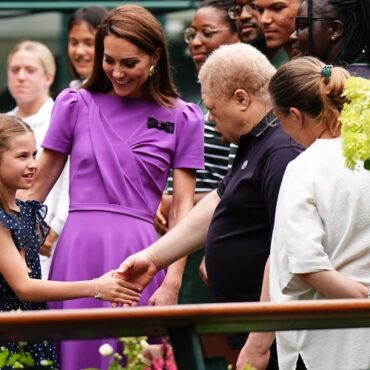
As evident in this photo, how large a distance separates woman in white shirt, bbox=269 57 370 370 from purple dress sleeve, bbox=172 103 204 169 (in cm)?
103

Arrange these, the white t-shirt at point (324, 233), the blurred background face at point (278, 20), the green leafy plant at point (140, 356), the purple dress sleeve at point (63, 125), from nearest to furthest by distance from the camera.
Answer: the green leafy plant at point (140, 356) < the white t-shirt at point (324, 233) < the purple dress sleeve at point (63, 125) < the blurred background face at point (278, 20)

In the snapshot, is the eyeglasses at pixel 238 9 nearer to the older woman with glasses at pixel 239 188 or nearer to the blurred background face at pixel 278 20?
the blurred background face at pixel 278 20

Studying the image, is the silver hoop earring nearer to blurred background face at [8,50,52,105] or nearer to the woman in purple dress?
the woman in purple dress

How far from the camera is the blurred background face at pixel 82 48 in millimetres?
9008

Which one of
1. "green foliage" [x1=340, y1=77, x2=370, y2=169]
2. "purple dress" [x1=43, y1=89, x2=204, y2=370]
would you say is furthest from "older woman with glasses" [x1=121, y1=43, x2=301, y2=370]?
"green foliage" [x1=340, y1=77, x2=370, y2=169]

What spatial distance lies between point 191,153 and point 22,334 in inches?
114

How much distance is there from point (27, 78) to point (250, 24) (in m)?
1.79

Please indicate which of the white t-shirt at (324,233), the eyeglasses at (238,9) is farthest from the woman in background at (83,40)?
the white t-shirt at (324,233)

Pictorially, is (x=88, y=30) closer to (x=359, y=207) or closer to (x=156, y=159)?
(x=156, y=159)

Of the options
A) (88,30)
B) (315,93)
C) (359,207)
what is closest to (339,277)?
(359,207)

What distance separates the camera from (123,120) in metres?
6.52

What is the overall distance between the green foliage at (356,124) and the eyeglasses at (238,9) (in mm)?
2920

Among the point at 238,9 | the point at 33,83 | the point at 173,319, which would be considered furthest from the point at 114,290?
the point at 33,83

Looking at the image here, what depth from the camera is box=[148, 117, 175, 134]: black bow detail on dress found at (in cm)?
653
